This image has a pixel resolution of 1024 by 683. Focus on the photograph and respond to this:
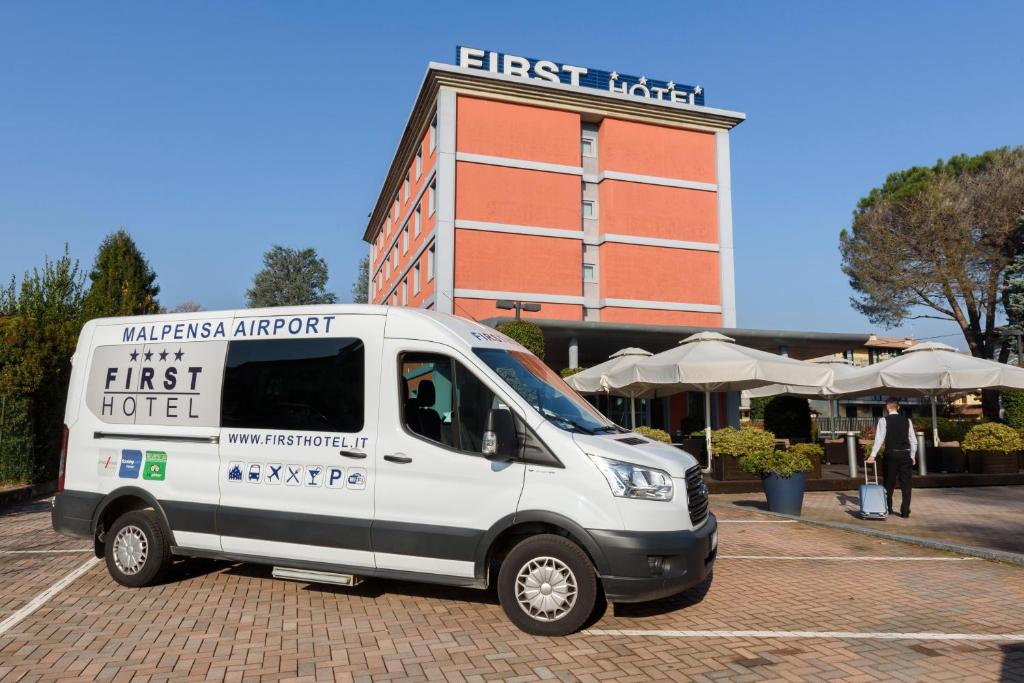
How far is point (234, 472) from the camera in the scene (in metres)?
5.96

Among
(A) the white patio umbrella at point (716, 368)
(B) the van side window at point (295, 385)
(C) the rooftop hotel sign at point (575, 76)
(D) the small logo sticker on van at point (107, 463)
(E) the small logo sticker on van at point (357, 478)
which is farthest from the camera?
(C) the rooftop hotel sign at point (575, 76)

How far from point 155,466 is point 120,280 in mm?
27998

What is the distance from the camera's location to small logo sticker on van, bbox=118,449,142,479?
637cm

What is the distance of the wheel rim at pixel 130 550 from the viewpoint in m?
6.31

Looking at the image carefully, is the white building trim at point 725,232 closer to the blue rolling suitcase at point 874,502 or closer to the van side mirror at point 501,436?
the blue rolling suitcase at point 874,502

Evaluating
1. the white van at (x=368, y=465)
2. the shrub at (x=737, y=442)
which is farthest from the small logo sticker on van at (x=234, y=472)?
the shrub at (x=737, y=442)

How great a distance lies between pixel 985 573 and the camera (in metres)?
6.96

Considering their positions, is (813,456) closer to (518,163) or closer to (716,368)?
(716,368)

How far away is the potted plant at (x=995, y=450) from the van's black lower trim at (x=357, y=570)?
537 inches

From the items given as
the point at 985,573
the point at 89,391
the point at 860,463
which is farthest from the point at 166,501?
the point at 860,463

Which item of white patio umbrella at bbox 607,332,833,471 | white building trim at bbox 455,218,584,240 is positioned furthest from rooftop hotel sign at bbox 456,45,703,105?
white patio umbrella at bbox 607,332,833,471

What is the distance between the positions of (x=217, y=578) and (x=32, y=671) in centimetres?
234

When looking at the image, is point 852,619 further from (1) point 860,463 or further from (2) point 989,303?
(2) point 989,303

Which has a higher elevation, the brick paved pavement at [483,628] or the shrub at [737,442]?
the shrub at [737,442]
